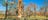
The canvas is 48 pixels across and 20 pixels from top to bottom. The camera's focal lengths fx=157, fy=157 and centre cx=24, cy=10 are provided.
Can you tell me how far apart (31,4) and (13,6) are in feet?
0.99

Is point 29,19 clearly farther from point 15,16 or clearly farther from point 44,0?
point 44,0

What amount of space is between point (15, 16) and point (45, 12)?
50 centimetres

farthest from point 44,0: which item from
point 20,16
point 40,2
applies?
point 20,16

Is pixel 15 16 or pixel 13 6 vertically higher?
pixel 13 6

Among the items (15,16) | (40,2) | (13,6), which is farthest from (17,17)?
(40,2)

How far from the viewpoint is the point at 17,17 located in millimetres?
2584

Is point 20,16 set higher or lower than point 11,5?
lower

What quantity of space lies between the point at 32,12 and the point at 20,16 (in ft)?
0.69

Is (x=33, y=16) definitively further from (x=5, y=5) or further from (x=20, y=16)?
(x=5, y=5)

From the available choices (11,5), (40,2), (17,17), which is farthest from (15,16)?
(40,2)

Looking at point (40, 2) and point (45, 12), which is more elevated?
point (40, 2)

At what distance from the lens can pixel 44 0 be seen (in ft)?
8.56

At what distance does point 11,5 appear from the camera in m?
2.60

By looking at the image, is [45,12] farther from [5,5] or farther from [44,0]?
[5,5]
